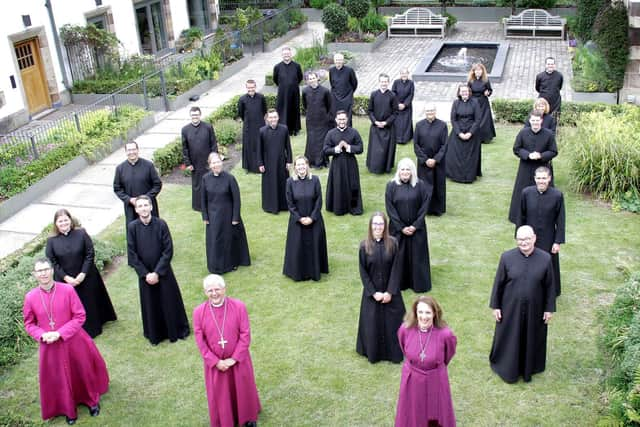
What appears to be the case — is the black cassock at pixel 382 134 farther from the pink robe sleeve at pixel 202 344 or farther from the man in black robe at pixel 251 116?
the pink robe sleeve at pixel 202 344

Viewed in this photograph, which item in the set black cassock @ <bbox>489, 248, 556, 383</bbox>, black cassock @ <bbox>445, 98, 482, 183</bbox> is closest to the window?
black cassock @ <bbox>445, 98, 482, 183</bbox>

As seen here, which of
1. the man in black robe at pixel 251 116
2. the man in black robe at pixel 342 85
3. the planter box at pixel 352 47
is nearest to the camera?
the man in black robe at pixel 251 116

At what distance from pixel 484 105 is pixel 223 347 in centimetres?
927

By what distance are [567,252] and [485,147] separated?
478 centimetres

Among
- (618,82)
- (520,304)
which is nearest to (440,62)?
(618,82)

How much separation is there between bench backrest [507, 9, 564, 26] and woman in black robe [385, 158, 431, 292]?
18.7 meters

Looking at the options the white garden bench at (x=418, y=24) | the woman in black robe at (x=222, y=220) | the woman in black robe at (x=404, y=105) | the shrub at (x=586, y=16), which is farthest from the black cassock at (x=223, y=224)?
the white garden bench at (x=418, y=24)

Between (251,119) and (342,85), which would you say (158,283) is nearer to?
(251,119)

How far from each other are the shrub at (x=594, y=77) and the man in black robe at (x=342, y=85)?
6.24m

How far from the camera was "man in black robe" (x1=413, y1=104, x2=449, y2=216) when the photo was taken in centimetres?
1116

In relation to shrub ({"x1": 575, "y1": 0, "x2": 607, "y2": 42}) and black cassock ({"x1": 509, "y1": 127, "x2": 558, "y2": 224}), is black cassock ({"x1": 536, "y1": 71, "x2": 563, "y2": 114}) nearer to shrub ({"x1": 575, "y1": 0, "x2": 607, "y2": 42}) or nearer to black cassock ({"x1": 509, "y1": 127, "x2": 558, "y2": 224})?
→ black cassock ({"x1": 509, "y1": 127, "x2": 558, "y2": 224})

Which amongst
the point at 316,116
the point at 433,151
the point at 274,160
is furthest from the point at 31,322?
the point at 316,116

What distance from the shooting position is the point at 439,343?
5969 millimetres

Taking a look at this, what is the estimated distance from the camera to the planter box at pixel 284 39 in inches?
990
